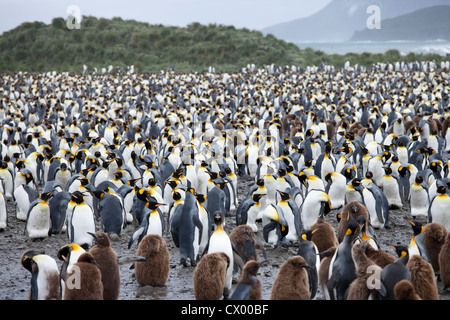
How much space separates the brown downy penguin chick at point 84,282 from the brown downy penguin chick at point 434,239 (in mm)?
3386

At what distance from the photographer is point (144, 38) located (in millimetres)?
45219

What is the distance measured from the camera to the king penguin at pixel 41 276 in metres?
4.20

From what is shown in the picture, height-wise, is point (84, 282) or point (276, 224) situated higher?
point (276, 224)

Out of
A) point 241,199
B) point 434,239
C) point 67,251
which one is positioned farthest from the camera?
point 241,199

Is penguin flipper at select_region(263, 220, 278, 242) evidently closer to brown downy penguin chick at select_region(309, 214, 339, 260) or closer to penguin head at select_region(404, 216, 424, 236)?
brown downy penguin chick at select_region(309, 214, 339, 260)

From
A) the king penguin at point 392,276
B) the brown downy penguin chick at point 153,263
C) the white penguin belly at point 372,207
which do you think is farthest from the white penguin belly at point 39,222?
the king penguin at point 392,276

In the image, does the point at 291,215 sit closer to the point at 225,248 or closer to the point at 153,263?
the point at 225,248

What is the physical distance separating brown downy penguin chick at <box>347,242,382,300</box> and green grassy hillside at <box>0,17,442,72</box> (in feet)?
111

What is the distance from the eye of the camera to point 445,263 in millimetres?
4652

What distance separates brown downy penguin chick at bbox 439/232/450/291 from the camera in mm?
4637

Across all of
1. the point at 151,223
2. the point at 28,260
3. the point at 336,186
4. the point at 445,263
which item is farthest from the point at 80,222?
the point at 445,263

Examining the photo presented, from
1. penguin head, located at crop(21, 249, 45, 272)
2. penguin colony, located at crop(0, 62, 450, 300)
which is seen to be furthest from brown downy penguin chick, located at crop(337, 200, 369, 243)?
penguin head, located at crop(21, 249, 45, 272)

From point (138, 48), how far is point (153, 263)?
137ft


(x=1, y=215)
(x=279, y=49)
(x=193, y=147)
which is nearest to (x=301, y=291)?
(x=1, y=215)
